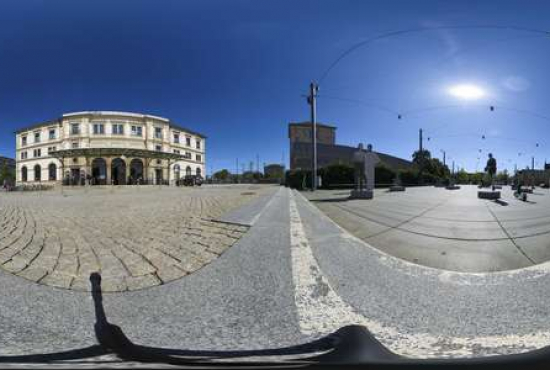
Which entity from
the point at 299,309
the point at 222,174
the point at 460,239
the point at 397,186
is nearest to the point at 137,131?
the point at 222,174

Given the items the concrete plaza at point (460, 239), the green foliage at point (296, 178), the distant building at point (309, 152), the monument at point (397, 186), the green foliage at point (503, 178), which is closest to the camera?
the concrete plaza at point (460, 239)

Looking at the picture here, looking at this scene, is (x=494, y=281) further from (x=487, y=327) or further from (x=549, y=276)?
(x=487, y=327)

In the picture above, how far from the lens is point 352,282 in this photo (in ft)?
8.80

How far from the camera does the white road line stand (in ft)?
6.00

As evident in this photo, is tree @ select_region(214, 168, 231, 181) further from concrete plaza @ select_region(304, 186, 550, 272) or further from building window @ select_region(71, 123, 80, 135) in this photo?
concrete plaza @ select_region(304, 186, 550, 272)

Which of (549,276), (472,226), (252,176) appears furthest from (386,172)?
(252,176)

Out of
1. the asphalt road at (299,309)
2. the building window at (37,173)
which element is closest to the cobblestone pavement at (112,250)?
the asphalt road at (299,309)

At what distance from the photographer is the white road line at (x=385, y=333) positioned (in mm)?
1830

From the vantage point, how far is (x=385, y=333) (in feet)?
6.46

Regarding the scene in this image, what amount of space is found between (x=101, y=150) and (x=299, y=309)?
38.2m

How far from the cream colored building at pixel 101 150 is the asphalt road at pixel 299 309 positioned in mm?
A: 36443

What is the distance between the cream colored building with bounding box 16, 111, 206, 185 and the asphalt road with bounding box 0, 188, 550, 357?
36443 mm

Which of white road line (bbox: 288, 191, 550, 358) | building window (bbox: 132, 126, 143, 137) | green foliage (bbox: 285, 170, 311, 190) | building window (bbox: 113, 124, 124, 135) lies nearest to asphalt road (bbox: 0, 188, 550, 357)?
white road line (bbox: 288, 191, 550, 358)

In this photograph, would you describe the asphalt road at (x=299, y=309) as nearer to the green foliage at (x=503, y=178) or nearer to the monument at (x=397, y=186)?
the monument at (x=397, y=186)
